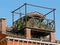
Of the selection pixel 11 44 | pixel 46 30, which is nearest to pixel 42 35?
pixel 46 30

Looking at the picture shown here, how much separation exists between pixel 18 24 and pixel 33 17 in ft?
6.89

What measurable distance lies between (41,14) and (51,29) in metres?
2.15

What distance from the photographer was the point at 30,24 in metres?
44.5

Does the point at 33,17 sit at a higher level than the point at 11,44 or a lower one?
higher

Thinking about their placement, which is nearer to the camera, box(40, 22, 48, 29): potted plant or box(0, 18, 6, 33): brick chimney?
box(0, 18, 6, 33): brick chimney

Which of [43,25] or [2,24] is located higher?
→ [2,24]

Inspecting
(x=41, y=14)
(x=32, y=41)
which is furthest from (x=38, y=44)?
(x=41, y=14)

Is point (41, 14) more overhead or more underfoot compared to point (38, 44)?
more overhead

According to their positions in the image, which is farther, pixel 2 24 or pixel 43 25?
pixel 43 25

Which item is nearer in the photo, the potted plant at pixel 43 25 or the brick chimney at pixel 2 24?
the brick chimney at pixel 2 24

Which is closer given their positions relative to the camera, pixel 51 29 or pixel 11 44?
pixel 11 44

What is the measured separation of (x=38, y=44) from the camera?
44.7m

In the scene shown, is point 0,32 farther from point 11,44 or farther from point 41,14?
point 41,14

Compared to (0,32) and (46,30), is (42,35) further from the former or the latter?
(0,32)
